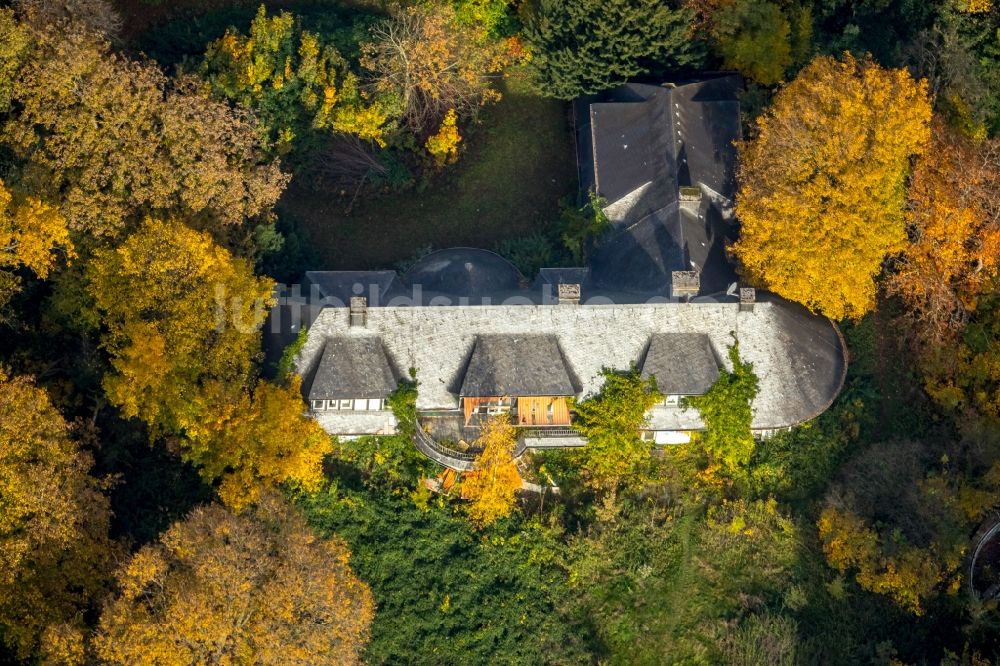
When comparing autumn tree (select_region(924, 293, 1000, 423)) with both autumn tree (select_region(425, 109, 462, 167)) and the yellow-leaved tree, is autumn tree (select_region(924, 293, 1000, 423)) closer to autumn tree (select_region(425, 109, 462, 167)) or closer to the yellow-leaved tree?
autumn tree (select_region(425, 109, 462, 167))

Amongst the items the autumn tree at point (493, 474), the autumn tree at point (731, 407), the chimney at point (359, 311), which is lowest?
the autumn tree at point (493, 474)

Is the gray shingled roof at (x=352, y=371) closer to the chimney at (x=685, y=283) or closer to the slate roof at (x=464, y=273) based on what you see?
the slate roof at (x=464, y=273)

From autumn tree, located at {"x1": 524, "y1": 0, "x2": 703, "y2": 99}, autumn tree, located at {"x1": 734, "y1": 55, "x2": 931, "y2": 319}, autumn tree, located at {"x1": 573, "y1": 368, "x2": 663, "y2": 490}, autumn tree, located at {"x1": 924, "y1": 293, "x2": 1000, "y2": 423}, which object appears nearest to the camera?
autumn tree, located at {"x1": 734, "y1": 55, "x2": 931, "y2": 319}

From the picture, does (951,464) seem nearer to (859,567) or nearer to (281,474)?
(859,567)

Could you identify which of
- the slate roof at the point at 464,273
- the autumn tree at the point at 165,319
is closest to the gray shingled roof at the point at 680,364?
the slate roof at the point at 464,273

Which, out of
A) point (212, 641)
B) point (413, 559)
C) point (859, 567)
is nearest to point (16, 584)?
point (212, 641)

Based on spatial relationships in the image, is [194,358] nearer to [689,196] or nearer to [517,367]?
[517,367]

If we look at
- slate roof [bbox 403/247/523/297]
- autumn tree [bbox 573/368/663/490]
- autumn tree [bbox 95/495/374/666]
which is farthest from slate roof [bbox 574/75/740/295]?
autumn tree [bbox 95/495/374/666]

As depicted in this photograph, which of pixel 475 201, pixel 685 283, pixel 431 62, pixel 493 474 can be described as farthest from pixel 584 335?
pixel 431 62
